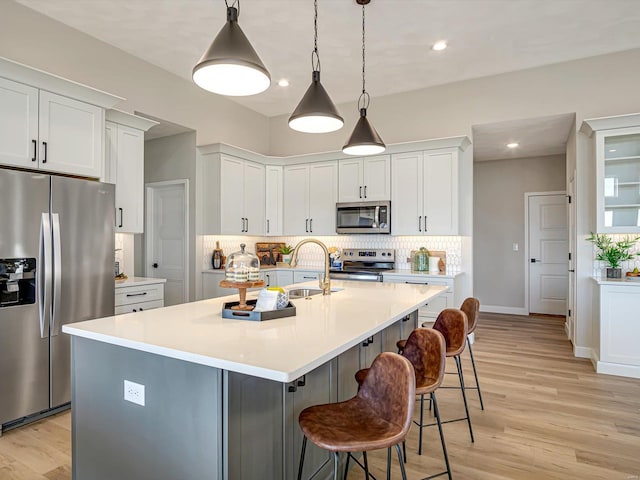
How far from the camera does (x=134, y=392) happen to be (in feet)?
5.61

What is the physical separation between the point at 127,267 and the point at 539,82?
5.19 meters

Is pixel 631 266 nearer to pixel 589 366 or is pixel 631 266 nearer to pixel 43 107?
pixel 589 366

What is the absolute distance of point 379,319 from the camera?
6.84 feet

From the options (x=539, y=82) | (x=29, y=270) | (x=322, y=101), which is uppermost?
(x=539, y=82)

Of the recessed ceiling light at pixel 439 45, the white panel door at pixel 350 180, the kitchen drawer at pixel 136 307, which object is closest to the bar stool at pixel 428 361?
the kitchen drawer at pixel 136 307

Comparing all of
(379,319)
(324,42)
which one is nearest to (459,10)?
(324,42)

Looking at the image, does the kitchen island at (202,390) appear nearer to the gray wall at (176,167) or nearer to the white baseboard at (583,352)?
the gray wall at (176,167)

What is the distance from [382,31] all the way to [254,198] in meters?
2.84

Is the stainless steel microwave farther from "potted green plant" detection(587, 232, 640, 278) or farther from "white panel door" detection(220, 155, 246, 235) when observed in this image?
"potted green plant" detection(587, 232, 640, 278)

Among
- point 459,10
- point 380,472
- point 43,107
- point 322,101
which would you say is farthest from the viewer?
point 459,10

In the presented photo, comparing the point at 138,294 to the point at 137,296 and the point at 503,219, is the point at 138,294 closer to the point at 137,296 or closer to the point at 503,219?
the point at 137,296

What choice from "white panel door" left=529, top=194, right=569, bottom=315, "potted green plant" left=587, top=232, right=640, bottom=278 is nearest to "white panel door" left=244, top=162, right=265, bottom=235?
"potted green plant" left=587, top=232, right=640, bottom=278

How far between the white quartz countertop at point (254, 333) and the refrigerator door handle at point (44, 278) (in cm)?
123

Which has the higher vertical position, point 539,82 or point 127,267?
point 539,82
